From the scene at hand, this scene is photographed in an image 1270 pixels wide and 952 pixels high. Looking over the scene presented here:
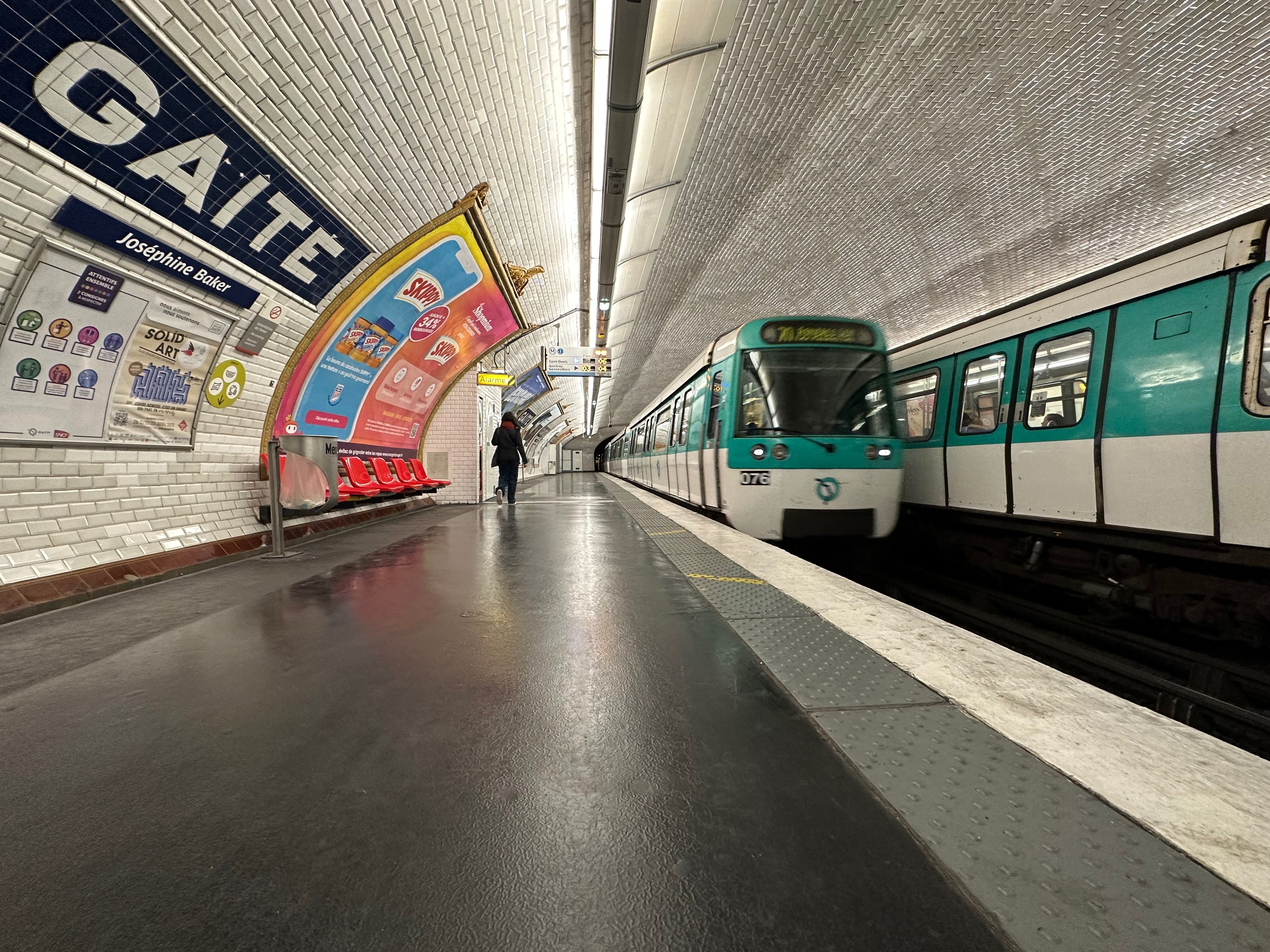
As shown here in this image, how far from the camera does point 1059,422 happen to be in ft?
15.8

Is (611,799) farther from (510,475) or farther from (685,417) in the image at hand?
(510,475)

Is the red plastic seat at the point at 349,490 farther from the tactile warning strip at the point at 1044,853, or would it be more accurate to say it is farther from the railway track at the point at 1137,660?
the tactile warning strip at the point at 1044,853

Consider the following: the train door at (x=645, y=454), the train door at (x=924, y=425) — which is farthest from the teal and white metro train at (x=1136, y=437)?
the train door at (x=645, y=454)

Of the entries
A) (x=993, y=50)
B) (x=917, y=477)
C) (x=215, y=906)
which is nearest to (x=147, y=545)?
(x=215, y=906)

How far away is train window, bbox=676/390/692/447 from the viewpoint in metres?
8.70

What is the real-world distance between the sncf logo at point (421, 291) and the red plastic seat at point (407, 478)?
3.33 meters

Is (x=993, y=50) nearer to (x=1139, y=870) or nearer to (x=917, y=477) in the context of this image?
(x=917, y=477)

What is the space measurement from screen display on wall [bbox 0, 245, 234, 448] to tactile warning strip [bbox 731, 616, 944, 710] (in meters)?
5.01

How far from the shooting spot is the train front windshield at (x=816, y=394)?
5715 mm

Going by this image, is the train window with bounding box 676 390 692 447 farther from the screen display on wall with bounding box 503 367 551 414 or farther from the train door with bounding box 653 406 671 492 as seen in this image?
the screen display on wall with bounding box 503 367 551 414

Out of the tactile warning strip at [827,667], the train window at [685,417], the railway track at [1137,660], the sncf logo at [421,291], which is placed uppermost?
the sncf logo at [421,291]

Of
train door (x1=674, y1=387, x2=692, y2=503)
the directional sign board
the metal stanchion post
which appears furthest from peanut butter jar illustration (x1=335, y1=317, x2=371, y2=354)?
the directional sign board

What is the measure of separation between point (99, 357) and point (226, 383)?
1414 millimetres

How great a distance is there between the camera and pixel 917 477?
6945 millimetres
